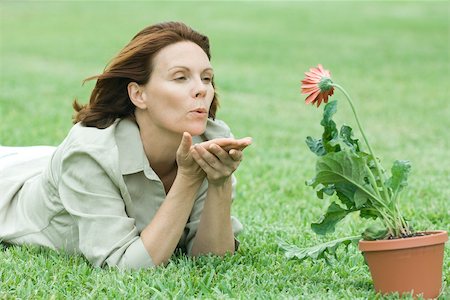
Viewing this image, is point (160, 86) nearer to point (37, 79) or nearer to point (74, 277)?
point (74, 277)

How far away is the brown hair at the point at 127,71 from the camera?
3.69 m

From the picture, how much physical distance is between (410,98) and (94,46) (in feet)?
25.2

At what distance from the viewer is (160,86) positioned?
3.62 m

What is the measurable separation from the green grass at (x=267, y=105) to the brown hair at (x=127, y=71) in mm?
633

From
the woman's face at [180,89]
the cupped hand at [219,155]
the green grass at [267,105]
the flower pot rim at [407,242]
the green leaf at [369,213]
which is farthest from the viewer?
the woman's face at [180,89]

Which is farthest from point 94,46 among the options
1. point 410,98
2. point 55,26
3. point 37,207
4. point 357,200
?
point 357,200

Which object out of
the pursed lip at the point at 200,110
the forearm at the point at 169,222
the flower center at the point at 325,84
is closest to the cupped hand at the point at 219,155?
the forearm at the point at 169,222

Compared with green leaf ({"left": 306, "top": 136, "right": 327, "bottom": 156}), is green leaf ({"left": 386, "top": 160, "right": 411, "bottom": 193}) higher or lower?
lower

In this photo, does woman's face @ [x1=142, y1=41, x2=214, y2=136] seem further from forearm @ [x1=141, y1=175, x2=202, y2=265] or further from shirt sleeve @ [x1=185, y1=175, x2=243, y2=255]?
shirt sleeve @ [x1=185, y1=175, x2=243, y2=255]

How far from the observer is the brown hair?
12.1ft

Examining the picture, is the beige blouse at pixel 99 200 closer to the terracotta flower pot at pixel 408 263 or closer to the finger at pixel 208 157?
the finger at pixel 208 157

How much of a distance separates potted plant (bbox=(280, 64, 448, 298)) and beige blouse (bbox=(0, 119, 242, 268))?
2.61 feet

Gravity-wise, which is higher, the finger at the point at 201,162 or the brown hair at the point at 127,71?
the brown hair at the point at 127,71

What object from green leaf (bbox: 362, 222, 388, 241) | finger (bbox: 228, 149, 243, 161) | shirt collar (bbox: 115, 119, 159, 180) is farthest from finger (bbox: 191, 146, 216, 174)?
green leaf (bbox: 362, 222, 388, 241)
